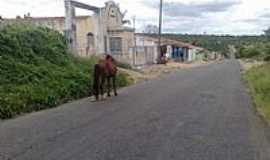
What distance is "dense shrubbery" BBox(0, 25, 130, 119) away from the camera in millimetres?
15797

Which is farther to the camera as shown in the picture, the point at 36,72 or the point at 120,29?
the point at 120,29

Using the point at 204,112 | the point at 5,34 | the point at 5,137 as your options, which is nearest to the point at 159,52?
the point at 5,34

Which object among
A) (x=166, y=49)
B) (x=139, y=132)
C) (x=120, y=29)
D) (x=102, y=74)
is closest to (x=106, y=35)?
(x=120, y=29)

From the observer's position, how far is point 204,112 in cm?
1467

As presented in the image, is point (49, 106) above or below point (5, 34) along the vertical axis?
below

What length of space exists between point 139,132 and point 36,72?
8717 mm

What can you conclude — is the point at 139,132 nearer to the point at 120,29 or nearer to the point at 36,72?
the point at 36,72

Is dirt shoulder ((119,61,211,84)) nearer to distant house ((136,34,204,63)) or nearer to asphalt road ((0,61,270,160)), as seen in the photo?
distant house ((136,34,204,63))

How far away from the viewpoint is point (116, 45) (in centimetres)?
4678

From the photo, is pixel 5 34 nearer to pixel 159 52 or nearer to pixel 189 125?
pixel 189 125

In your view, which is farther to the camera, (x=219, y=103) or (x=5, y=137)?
(x=219, y=103)

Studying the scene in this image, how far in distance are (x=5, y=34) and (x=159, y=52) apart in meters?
39.0

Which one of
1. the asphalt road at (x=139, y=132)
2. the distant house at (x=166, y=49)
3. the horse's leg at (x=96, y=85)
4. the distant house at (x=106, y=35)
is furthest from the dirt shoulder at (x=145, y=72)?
the asphalt road at (x=139, y=132)

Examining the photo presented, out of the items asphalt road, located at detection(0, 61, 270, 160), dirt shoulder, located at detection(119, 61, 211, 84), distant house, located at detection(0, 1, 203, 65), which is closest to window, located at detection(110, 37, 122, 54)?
distant house, located at detection(0, 1, 203, 65)
